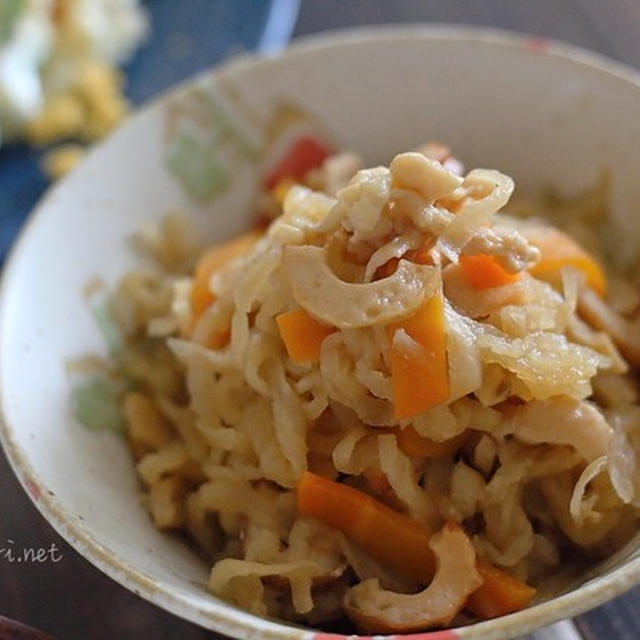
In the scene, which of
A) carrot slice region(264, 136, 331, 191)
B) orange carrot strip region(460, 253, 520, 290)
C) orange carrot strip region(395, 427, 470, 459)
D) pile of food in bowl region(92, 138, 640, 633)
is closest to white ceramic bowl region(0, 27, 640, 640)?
carrot slice region(264, 136, 331, 191)

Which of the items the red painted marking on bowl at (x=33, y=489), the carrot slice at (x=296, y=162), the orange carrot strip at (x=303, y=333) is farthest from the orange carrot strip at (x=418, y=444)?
the carrot slice at (x=296, y=162)

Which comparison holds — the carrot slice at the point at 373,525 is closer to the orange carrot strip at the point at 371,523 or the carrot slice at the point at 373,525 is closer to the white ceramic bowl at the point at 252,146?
the orange carrot strip at the point at 371,523

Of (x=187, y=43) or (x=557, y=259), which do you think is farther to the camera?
(x=187, y=43)

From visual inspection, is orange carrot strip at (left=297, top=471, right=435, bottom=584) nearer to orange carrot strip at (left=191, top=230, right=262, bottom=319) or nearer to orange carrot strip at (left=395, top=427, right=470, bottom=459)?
orange carrot strip at (left=395, top=427, right=470, bottom=459)

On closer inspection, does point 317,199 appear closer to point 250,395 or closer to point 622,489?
point 250,395

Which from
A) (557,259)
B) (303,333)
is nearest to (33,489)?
(303,333)

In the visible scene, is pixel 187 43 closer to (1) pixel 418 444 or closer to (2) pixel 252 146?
(2) pixel 252 146
